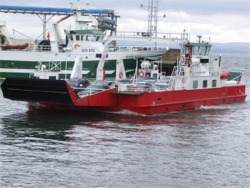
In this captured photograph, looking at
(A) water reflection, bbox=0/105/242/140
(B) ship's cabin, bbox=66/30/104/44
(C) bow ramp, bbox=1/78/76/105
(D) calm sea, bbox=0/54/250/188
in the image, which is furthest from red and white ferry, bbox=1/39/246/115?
(B) ship's cabin, bbox=66/30/104/44

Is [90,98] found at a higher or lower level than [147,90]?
lower

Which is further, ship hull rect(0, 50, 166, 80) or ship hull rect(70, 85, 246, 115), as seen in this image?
ship hull rect(0, 50, 166, 80)

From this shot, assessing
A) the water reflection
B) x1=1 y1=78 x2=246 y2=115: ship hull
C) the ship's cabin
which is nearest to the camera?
the water reflection

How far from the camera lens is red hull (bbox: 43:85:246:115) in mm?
39594

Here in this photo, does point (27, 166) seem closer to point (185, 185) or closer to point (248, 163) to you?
point (185, 185)

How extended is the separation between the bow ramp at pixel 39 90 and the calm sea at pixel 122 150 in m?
1.22

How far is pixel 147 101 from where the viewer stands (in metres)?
41.0

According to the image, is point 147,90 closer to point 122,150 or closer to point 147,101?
point 147,101

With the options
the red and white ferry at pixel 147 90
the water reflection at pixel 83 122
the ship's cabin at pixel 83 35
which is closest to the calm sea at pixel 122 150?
the water reflection at pixel 83 122

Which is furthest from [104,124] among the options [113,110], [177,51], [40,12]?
[40,12]

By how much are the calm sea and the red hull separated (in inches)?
27.4

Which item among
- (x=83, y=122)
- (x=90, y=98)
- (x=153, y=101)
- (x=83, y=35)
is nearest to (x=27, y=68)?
(x=83, y=35)

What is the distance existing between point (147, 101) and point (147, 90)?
3.15ft

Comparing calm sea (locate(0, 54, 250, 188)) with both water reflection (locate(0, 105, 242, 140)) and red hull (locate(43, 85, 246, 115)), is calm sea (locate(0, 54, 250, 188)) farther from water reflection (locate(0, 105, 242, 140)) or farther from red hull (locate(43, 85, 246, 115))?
red hull (locate(43, 85, 246, 115))
